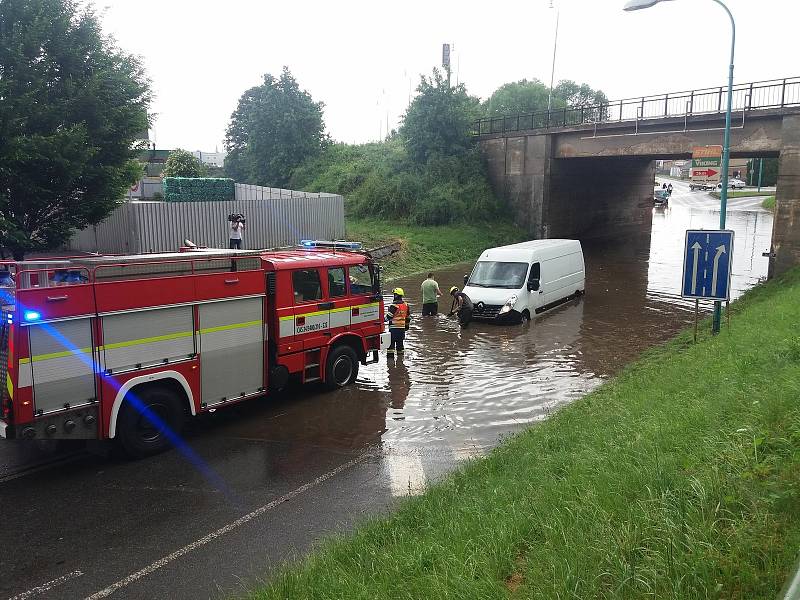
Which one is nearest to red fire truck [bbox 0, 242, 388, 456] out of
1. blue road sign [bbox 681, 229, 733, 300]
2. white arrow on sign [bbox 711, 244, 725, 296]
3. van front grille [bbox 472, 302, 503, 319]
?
van front grille [bbox 472, 302, 503, 319]

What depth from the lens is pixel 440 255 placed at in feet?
105

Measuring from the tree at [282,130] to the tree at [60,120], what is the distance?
3175 centimetres

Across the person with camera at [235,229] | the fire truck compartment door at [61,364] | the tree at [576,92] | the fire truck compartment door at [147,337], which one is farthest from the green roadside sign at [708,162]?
the tree at [576,92]

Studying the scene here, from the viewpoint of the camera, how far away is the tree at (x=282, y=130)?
46844mm

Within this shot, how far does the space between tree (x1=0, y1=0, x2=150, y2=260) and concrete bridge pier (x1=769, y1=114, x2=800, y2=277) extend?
22.1 meters

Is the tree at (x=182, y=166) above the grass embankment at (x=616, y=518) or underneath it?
above

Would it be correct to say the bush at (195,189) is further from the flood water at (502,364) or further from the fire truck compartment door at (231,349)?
the fire truck compartment door at (231,349)

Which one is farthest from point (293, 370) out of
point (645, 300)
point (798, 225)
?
point (798, 225)

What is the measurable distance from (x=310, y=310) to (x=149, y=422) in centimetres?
343

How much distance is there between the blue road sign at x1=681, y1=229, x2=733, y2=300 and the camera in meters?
13.1

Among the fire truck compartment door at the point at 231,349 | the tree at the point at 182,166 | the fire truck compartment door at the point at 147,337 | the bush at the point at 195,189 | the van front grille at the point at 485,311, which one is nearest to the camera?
the fire truck compartment door at the point at 147,337

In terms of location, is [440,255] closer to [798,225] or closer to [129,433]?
[798,225]

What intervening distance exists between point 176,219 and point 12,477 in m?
17.4

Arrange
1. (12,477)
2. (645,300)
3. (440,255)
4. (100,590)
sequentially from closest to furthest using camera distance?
(100,590) < (12,477) < (645,300) < (440,255)
